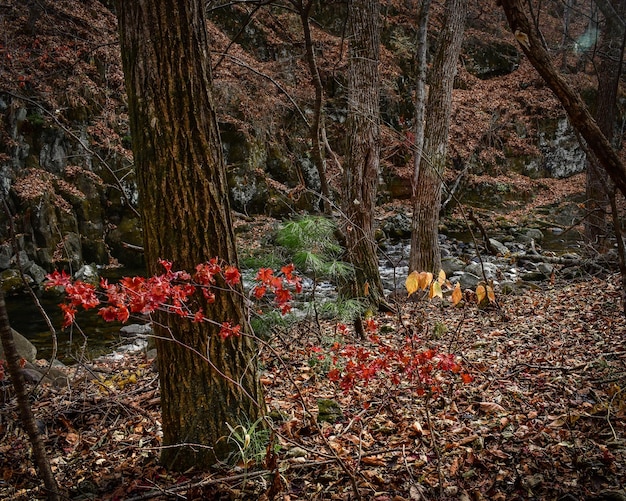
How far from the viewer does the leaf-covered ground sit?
212 centimetres

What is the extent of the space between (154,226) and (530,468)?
226 cm

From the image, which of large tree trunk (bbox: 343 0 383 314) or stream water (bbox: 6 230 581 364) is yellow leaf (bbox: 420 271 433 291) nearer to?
stream water (bbox: 6 230 581 364)

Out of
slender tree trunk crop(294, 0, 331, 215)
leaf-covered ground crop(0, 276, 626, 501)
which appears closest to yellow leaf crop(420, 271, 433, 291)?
leaf-covered ground crop(0, 276, 626, 501)

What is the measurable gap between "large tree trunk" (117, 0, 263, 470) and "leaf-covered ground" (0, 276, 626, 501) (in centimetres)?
19

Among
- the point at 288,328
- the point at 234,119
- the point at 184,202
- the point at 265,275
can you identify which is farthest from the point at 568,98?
the point at 234,119

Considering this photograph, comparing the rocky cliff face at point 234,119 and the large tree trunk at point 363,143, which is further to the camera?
the rocky cliff face at point 234,119

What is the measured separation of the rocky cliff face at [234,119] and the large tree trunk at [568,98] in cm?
421

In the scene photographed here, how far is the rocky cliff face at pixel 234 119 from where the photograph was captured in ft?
32.6

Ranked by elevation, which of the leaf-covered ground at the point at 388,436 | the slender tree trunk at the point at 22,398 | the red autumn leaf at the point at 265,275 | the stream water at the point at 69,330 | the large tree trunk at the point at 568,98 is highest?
the large tree trunk at the point at 568,98

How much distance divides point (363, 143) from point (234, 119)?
845 cm

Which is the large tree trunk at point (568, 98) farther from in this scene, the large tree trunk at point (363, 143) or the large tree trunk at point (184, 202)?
the large tree trunk at point (363, 143)

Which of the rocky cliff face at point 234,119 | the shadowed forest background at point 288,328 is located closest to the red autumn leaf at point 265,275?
the shadowed forest background at point 288,328

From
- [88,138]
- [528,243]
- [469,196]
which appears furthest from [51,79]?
[469,196]

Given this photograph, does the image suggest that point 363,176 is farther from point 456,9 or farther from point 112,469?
point 112,469
